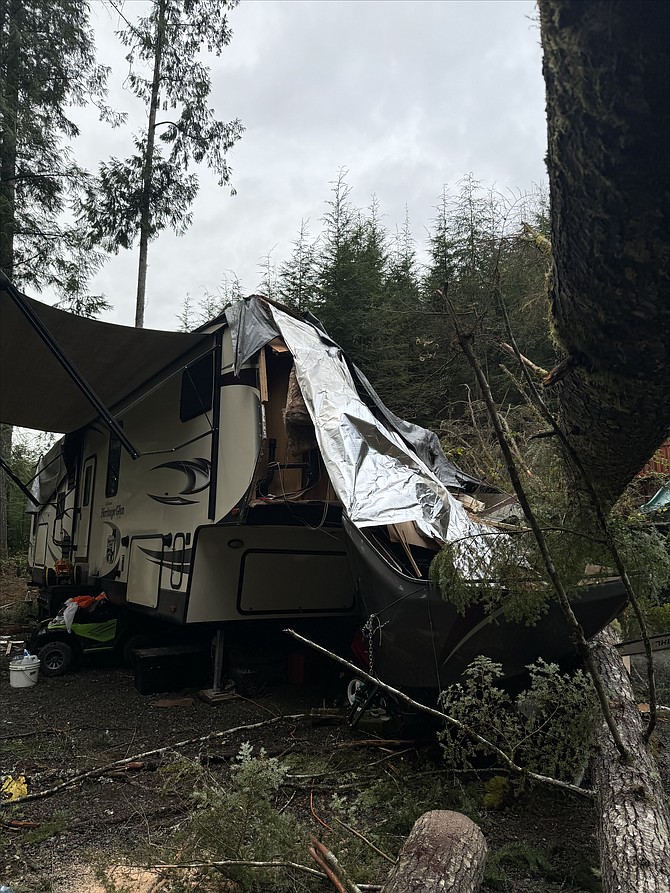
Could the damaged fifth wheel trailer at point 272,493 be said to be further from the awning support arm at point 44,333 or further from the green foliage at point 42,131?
the green foliage at point 42,131

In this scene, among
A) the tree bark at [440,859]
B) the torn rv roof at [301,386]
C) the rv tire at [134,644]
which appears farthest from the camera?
the rv tire at [134,644]

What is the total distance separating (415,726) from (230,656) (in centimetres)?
236

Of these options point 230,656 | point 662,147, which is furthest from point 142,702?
point 662,147

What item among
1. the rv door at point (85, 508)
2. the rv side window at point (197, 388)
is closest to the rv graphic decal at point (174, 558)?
the rv side window at point (197, 388)

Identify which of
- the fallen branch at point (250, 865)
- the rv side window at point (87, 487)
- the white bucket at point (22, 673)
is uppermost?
the rv side window at point (87, 487)

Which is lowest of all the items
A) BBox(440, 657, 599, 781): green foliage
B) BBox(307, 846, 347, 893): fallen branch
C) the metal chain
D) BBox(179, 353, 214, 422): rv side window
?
BBox(307, 846, 347, 893): fallen branch

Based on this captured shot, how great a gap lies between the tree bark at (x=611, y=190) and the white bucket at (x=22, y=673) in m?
6.35

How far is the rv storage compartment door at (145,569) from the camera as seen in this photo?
6.24 meters

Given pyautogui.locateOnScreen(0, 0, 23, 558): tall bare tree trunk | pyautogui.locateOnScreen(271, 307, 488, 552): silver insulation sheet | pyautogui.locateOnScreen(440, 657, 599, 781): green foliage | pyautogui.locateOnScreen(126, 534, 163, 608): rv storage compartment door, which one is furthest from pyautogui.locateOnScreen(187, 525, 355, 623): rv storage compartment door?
pyautogui.locateOnScreen(0, 0, 23, 558): tall bare tree trunk

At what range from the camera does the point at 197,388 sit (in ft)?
19.5

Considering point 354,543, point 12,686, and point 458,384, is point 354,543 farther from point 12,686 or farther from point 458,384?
point 458,384

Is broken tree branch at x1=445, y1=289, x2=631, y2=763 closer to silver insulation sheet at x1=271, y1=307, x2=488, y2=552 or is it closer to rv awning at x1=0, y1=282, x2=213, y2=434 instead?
silver insulation sheet at x1=271, y1=307, x2=488, y2=552

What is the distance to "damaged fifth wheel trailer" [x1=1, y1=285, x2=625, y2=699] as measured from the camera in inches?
148

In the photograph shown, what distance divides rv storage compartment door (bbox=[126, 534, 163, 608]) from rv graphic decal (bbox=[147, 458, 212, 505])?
502mm
